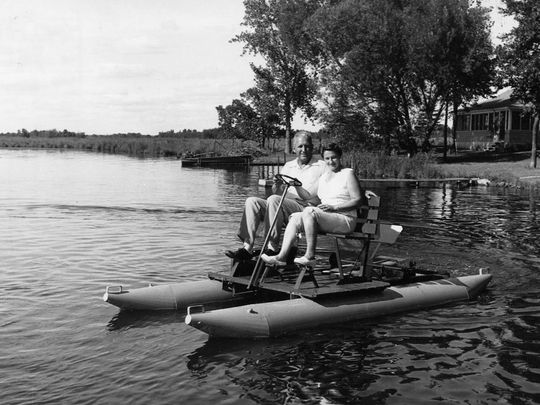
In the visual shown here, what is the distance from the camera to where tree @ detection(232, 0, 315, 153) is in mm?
62406

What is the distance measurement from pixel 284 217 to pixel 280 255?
A: 3.22ft

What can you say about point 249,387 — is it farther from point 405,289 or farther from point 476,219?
point 476,219

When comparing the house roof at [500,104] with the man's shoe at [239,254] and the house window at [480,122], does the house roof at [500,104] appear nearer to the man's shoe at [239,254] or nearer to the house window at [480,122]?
the house window at [480,122]

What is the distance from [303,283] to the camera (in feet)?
30.9

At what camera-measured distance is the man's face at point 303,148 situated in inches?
385

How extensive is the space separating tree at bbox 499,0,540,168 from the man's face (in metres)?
26.5

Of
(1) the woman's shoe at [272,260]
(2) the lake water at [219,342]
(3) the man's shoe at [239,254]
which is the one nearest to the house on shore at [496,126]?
(2) the lake water at [219,342]

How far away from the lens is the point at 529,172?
116ft

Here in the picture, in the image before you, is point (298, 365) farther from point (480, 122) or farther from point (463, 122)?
point (463, 122)

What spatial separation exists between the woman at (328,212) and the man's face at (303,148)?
0.26 meters

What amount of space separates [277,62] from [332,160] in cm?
5657

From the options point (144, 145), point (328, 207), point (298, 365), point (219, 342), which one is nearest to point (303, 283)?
point (328, 207)

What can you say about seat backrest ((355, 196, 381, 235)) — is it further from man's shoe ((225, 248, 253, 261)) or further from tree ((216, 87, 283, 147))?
tree ((216, 87, 283, 147))


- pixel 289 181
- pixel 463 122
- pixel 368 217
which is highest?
pixel 463 122
